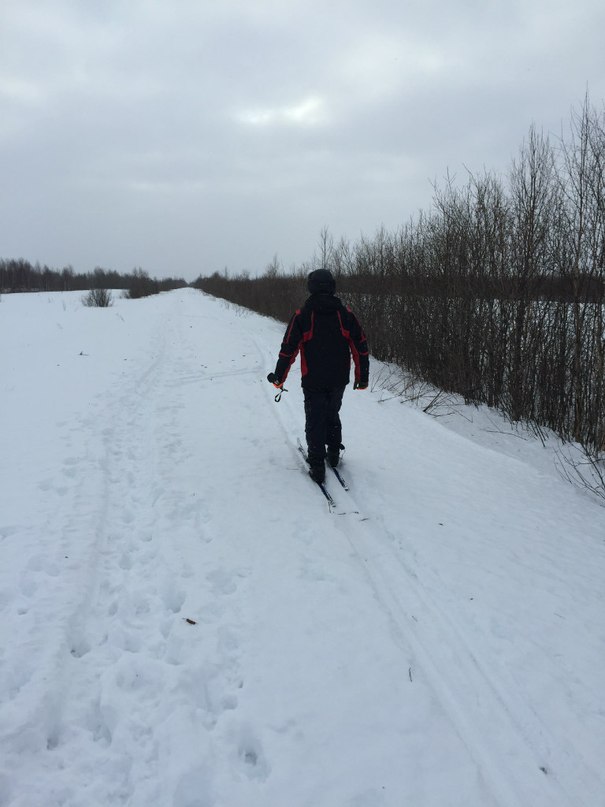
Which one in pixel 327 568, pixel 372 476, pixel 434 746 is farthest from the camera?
pixel 372 476

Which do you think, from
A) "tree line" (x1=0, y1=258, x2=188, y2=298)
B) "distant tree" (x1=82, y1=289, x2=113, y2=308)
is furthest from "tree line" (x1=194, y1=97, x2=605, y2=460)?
"tree line" (x1=0, y1=258, x2=188, y2=298)

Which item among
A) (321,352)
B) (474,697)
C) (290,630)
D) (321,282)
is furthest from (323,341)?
(474,697)

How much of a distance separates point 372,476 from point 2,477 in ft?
12.7

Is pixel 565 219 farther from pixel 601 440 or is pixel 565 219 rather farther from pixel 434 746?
pixel 434 746

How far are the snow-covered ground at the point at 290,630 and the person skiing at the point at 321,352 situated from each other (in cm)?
67

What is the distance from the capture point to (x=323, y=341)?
466 centimetres

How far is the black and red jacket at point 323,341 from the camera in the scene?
4.61 m

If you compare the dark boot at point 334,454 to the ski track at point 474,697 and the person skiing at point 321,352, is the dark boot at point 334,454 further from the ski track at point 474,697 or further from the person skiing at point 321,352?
the ski track at point 474,697

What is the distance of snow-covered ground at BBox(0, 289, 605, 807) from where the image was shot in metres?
A: 1.99

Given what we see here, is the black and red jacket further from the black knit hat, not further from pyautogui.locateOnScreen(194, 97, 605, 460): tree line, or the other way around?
pyautogui.locateOnScreen(194, 97, 605, 460): tree line

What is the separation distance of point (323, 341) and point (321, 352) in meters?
0.11

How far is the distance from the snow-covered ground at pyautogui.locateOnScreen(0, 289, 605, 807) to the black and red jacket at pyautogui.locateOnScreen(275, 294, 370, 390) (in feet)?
3.88

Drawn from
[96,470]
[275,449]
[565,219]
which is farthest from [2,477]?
[565,219]

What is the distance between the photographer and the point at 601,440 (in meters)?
6.27
